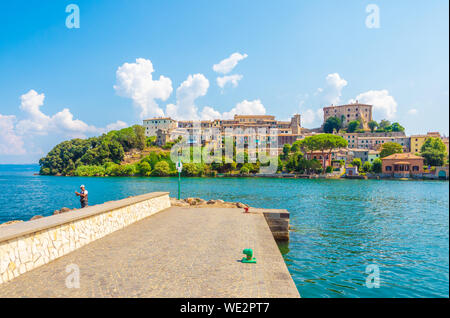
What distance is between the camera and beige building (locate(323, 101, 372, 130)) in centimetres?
17012

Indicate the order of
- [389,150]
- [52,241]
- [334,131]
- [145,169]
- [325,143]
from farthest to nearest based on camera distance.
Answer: [334,131] < [389,150] < [145,169] < [325,143] < [52,241]

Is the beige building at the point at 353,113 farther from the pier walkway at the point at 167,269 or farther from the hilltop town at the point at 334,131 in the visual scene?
the pier walkway at the point at 167,269

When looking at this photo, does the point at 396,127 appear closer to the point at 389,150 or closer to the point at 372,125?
the point at 372,125

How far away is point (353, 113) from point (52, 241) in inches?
7189

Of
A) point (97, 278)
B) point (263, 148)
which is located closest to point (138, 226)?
point (97, 278)

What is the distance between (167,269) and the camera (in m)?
7.35

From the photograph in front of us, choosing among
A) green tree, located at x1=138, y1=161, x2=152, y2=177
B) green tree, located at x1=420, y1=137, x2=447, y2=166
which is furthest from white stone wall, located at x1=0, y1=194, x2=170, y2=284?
green tree, located at x1=138, y1=161, x2=152, y2=177

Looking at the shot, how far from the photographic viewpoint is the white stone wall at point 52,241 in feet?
21.7

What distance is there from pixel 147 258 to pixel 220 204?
1361cm

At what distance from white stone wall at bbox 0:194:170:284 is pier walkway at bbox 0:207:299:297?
0.20m

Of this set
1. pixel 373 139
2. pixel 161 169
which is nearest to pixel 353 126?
pixel 373 139

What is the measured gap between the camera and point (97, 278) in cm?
667

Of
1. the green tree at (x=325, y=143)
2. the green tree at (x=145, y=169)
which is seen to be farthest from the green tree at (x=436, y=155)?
the green tree at (x=145, y=169)
